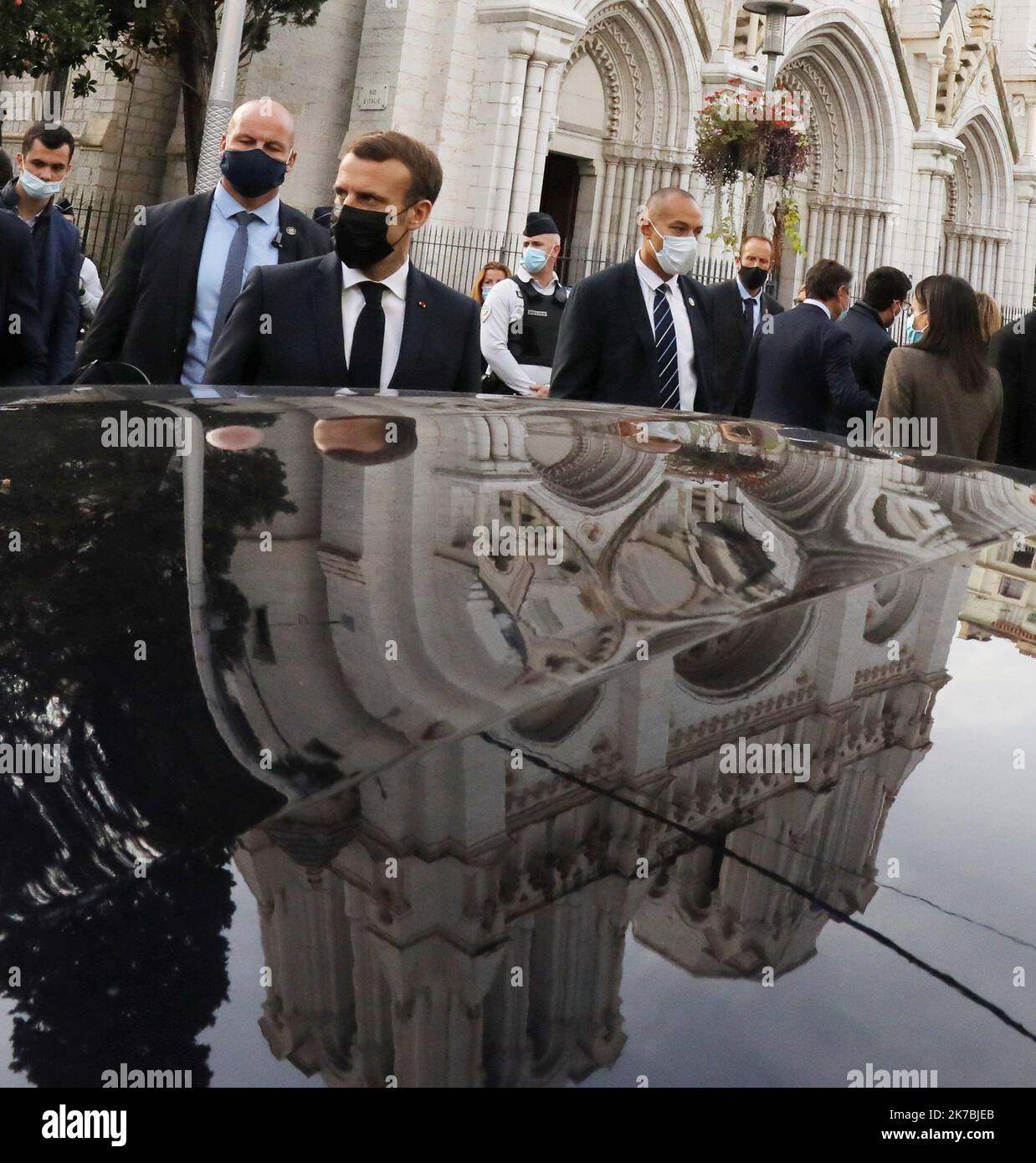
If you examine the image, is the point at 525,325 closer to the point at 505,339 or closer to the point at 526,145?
the point at 505,339

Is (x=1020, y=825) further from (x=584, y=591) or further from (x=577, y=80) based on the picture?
(x=577, y=80)

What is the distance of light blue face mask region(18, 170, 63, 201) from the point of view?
7.28 metres

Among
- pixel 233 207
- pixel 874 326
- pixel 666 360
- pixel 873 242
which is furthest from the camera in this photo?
pixel 873 242

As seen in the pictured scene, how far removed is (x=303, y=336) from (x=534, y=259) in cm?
610

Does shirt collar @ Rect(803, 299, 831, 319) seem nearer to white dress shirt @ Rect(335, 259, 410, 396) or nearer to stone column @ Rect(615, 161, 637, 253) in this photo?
white dress shirt @ Rect(335, 259, 410, 396)

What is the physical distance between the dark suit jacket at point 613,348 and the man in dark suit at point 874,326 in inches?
82.3

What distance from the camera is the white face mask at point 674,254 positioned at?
6.09m

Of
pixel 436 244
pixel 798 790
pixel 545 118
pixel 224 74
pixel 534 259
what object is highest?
pixel 545 118

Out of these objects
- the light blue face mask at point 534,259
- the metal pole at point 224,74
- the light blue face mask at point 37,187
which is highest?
the metal pole at point 224,74

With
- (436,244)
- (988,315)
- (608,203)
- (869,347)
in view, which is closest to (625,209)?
(608,203)

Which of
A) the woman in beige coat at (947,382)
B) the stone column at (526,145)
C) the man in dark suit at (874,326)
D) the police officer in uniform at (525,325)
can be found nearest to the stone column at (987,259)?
the stone column at (526,145)

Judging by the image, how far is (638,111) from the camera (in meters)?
24.9

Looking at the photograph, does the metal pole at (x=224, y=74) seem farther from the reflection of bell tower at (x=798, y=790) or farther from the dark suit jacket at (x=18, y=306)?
the reflection of bell tower at (x=798, y=790)
